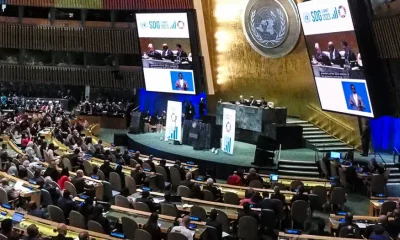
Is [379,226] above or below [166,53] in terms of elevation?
below

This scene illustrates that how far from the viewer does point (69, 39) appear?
2919 centimetres

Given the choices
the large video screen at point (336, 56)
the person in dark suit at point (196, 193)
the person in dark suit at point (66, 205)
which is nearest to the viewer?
the person in dark suit at point (66, 205)

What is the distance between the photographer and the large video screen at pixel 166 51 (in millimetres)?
22281

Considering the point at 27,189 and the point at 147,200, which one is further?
the point at 27,189

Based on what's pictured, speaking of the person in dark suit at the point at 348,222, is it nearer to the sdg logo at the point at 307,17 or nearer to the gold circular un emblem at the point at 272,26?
the sdg logo at the point at 307,17

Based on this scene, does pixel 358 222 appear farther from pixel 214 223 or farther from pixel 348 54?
pixel 348 54

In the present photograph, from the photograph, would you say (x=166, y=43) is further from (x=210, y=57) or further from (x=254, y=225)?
(x=254, y=225)

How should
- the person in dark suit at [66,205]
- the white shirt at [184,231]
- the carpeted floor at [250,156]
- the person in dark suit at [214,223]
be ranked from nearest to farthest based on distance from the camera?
the white shirt at [184,231] < the person in dark suit at [214,223] < the person in dark suit at [66,205] < the carpeted floor at [250,156]

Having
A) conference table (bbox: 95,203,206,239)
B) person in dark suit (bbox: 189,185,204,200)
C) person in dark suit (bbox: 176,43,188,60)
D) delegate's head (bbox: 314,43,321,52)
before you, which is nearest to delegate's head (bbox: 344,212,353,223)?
conference table (bbox: 95,203,206,239)

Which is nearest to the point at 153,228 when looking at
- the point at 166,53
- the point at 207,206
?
the point at 207,206

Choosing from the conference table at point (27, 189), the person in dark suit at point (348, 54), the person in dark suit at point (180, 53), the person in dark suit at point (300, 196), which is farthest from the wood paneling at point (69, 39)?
the person in dark suit at point (300, 196)

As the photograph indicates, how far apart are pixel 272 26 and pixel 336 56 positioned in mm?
5747

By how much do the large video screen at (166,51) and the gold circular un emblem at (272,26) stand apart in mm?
3207

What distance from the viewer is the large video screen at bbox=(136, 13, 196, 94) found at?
22.3 m
